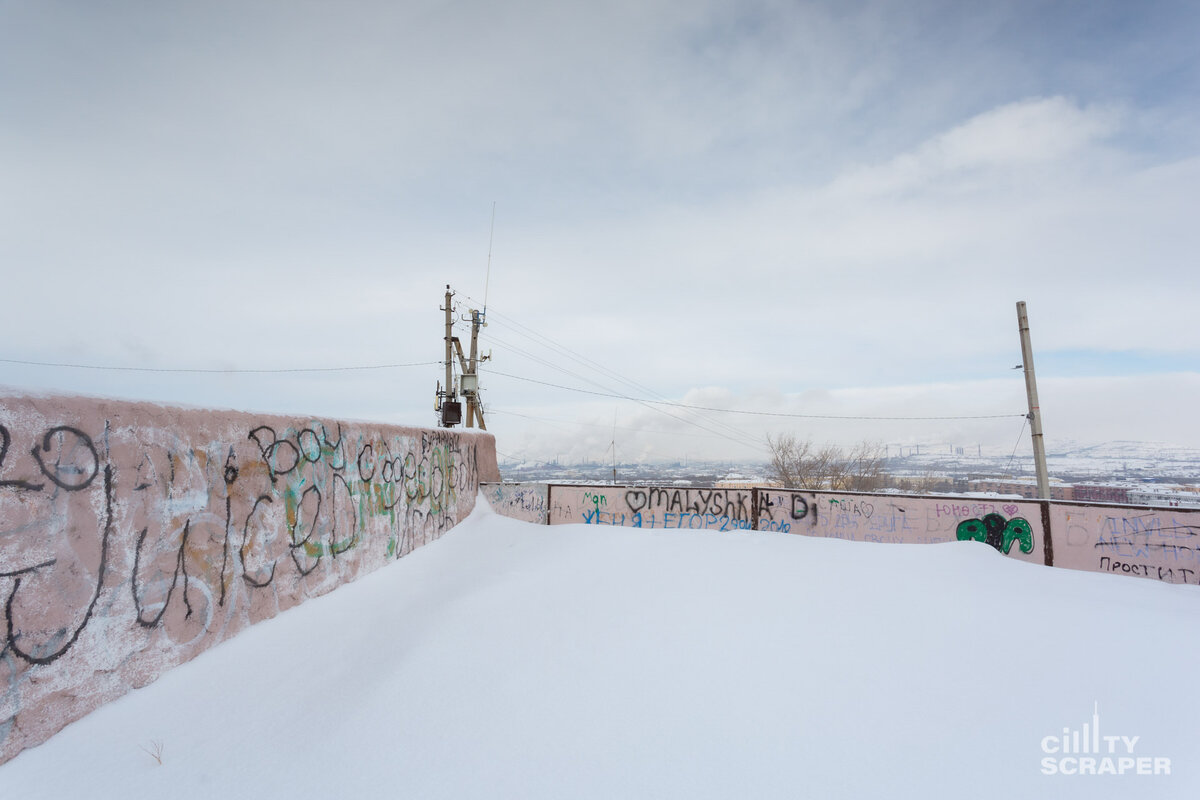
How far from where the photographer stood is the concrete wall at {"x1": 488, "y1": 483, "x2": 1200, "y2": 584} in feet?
25.9

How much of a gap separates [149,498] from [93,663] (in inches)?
40.8

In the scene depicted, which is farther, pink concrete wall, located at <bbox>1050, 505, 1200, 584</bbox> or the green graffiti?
the green graffiti

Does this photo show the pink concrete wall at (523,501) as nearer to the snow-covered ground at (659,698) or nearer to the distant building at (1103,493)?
the snow-covered ground at (659,698)

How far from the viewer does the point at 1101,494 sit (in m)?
53.8

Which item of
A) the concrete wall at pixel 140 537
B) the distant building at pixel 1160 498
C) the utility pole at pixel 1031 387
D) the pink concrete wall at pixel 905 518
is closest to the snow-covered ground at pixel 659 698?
the concrete wall at pixel 140 537

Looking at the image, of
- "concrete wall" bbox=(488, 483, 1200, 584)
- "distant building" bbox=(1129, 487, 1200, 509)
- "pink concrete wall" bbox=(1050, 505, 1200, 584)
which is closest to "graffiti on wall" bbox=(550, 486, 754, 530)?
"concrete wall" bbox=(488, 483, 1200, 584)

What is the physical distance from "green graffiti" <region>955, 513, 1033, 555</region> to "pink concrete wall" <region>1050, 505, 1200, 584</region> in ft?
1.23

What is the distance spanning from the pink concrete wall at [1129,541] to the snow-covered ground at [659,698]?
7.60 ft

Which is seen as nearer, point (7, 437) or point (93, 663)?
point (7, 437)

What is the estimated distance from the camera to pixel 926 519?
925 cm

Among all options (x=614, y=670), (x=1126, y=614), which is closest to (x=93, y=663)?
(x=614, y=670)

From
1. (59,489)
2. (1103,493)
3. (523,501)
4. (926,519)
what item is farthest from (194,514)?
(1103,493)

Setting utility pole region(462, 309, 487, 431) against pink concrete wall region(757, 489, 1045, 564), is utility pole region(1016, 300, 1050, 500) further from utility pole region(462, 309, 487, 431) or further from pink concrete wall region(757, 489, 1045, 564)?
utility pole region(462, 309, 487, 431)

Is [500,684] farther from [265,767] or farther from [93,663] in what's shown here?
Result: [93,663]
